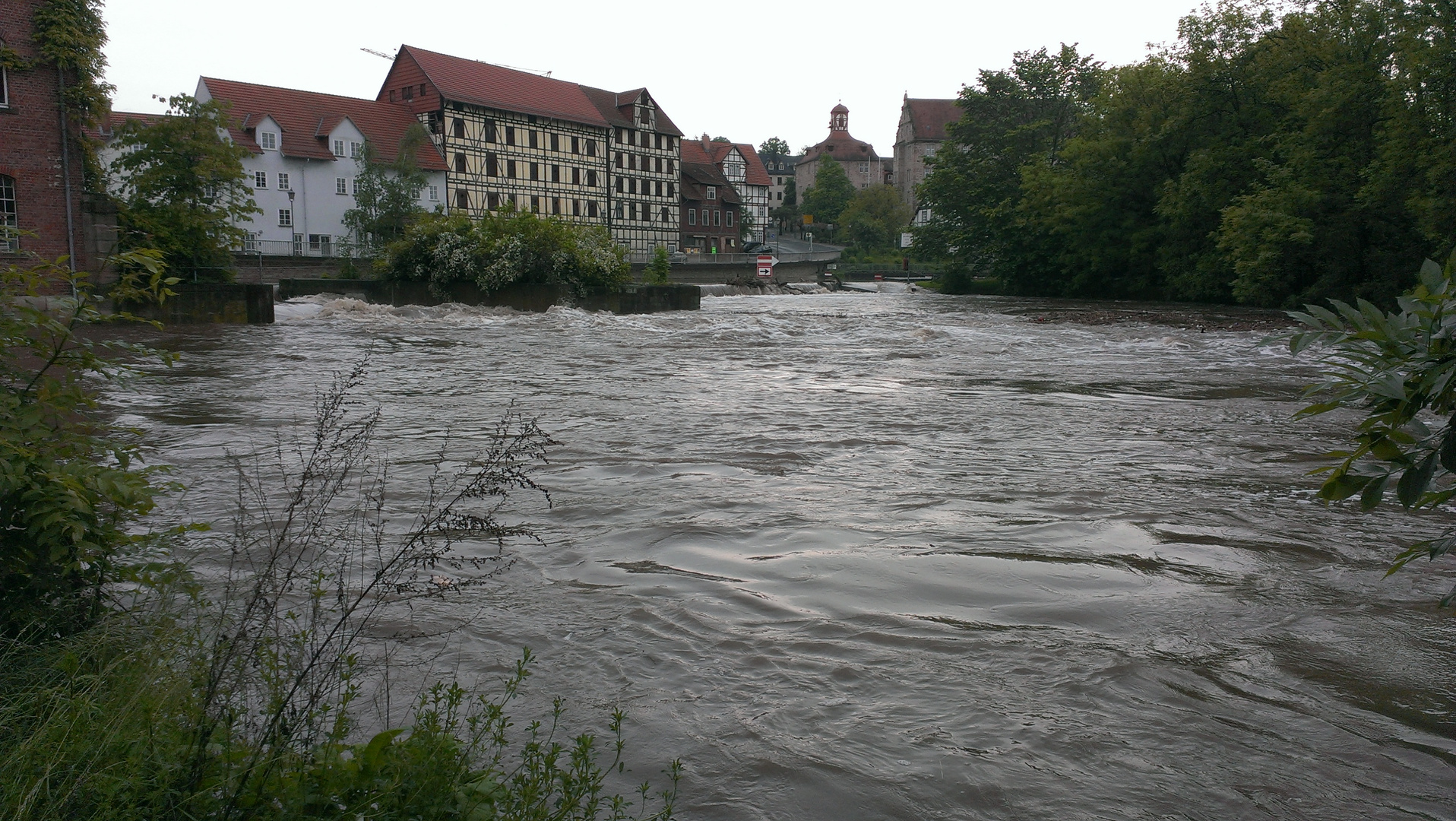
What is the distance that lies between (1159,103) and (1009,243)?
46.1ft


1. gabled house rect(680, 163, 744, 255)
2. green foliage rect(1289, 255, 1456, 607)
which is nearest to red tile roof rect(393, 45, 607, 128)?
gabled house rect(680, 163, 744, 255)

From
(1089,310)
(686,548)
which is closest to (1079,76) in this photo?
(1089,310)

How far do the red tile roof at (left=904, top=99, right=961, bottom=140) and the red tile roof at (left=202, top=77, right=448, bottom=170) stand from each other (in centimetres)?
8410

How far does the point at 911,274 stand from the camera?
90.4 meters

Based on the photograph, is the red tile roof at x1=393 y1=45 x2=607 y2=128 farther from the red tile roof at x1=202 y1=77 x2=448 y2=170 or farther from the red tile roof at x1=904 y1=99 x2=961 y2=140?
the red tile roof at x1=904 y1=99 x2=961 y2=140

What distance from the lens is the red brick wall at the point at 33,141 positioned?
2673 cm

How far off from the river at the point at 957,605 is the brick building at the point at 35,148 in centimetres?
2064

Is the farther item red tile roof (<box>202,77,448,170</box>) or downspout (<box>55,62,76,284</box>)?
red tile roof (<box>202,77,448,170</box>)

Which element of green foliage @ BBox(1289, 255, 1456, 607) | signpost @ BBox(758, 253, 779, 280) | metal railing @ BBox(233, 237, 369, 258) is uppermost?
metal railing @ BBox(233, 237, 369, 258)

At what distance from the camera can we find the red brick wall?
26.7 m

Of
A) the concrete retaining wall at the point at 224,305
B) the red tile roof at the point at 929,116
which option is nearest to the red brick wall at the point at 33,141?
the concrete retaining wall at the point at 224,305

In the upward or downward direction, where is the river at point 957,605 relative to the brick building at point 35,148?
downward

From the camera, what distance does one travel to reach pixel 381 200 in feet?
180

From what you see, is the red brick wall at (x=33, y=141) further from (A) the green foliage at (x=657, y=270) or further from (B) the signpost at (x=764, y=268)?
(B) the signpost at (x=764, y=268)
